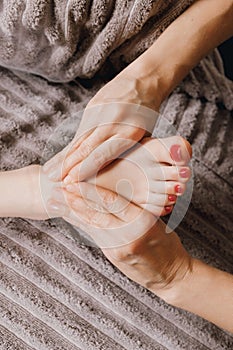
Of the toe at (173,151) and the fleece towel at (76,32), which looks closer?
the toe at (173,151)

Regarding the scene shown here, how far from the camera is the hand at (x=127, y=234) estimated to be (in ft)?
2.54

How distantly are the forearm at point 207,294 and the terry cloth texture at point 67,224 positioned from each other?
64 mm

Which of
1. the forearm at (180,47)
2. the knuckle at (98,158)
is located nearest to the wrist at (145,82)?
the forearm at (180,47)

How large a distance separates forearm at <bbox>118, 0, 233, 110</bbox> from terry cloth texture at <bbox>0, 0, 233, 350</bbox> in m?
0.03

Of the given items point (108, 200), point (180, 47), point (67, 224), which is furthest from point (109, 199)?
point (180, 47)

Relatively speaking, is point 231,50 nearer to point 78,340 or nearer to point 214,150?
point 214,150

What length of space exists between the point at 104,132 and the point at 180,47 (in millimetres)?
201

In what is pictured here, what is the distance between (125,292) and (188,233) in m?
0.13

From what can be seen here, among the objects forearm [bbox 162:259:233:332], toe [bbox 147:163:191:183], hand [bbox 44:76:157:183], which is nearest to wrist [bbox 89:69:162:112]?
hand [bbox 44:76:157:183]

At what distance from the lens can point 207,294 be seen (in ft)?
2.71

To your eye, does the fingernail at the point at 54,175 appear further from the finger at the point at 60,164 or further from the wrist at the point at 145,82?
the wrist at the point at 145,82

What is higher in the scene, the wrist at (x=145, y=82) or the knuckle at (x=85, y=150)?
the wrist at (x=145, y=82)

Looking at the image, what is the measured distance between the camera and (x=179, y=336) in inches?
34.9

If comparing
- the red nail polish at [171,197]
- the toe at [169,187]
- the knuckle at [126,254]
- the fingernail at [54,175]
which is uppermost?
the toe at [169,187]
